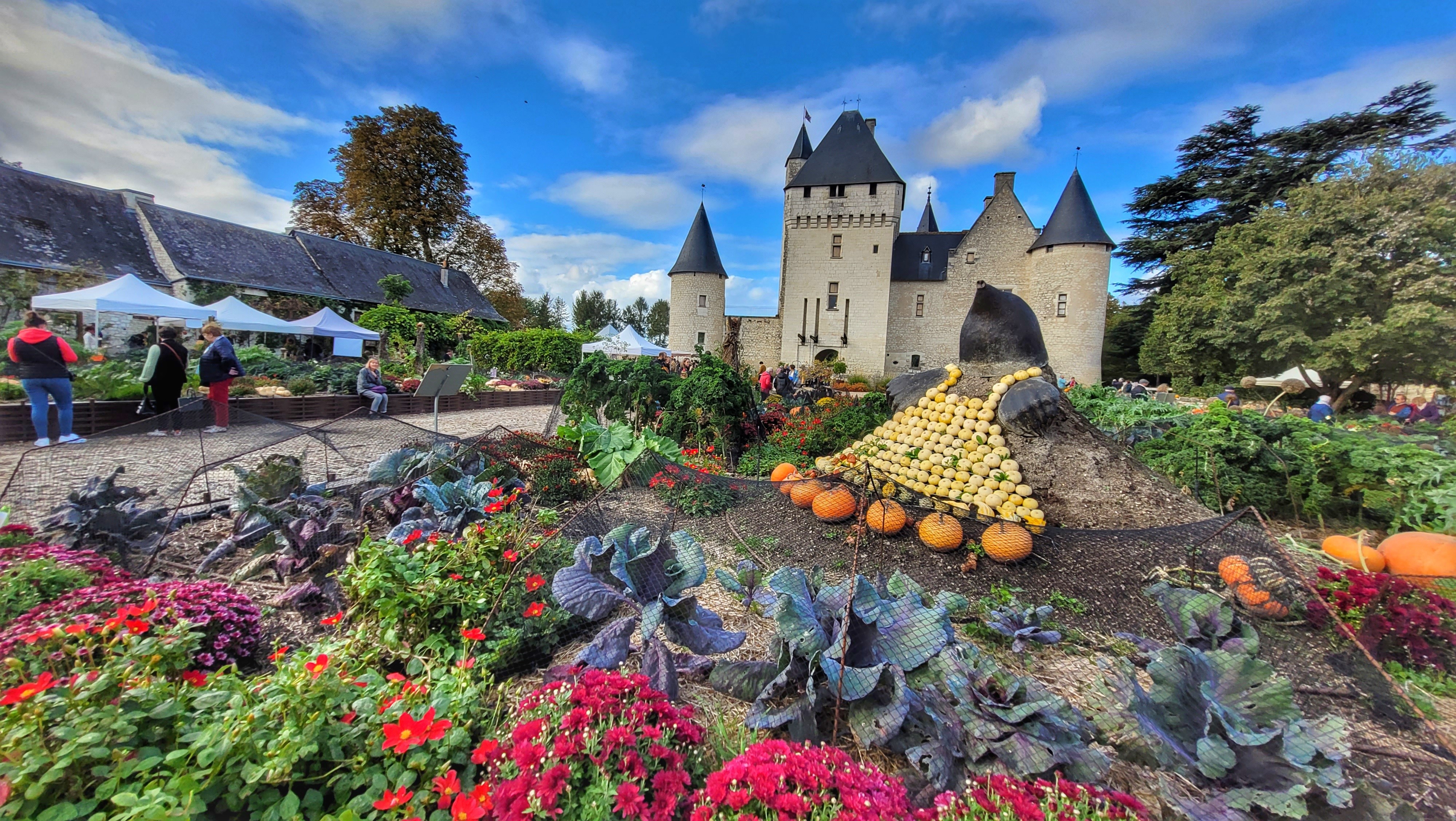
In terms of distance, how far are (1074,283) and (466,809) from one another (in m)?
27.9

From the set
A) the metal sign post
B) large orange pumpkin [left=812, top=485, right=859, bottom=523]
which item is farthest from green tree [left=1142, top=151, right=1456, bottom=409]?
the metal sign post

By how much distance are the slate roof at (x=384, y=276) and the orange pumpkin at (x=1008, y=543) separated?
23.4 m

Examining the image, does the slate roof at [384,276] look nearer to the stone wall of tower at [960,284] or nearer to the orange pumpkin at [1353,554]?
the stone wall of tower at [960,284]

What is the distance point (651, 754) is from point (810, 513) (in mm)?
2608

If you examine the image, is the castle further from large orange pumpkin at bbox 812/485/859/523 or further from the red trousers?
large orange pumpkin at bbox 812/485/859/523

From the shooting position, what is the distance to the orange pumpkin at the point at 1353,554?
3.03 metres

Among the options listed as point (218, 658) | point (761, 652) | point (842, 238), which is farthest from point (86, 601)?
point (842, 238)

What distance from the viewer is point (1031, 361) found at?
4.23 m

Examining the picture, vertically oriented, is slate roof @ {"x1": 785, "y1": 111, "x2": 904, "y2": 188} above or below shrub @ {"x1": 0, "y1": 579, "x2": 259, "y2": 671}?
above

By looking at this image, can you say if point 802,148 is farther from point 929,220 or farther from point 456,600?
point 456,600

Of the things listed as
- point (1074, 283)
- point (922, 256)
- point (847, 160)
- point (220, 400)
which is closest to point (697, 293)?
point (847, 160)

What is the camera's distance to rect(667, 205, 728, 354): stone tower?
1099 inches

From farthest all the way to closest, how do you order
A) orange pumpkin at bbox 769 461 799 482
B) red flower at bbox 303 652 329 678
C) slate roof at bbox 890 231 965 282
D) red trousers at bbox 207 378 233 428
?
slate roof at bbox 890 231 965 282
red trousers at bbox 207 378 233 428
orange pumpkin at bbox 769 461 799 482
red flower at bbox 303 652 329 678

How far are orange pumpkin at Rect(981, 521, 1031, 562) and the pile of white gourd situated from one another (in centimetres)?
22
